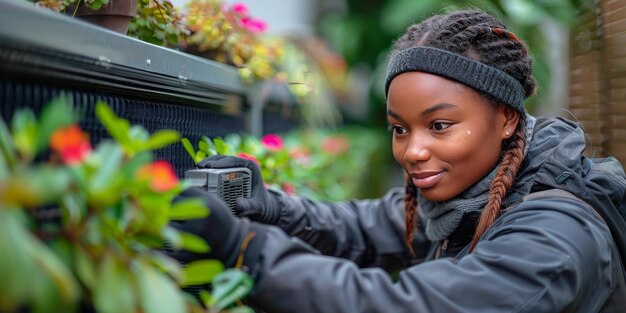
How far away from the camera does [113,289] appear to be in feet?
3.32

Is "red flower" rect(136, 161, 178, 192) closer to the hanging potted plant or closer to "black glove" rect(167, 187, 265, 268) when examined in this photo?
"black glove" rect(167, 187, 265, 268)

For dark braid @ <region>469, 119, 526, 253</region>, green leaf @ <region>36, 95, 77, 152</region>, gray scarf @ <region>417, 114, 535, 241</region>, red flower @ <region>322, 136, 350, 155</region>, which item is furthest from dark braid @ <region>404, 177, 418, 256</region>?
red flower @ <region>322, 136, 350, 155</region>

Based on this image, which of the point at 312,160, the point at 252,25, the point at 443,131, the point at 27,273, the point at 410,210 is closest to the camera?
the point at 27,273

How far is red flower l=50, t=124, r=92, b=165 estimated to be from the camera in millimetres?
1009

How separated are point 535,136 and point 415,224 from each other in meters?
0.62

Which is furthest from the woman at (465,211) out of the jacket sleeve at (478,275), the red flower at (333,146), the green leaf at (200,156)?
the red flower at (333,146)

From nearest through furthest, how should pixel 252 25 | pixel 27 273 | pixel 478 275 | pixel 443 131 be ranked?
pixel 27 273 < pixel 478 275 < pixel 443 131 < pixel 252 25

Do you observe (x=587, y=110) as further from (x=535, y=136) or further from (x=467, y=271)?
(x=467, y=271)

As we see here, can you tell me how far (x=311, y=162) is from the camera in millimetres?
3641

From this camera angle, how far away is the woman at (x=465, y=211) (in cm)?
153

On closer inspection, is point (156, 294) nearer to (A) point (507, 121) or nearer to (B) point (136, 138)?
(B) point (136, 138)

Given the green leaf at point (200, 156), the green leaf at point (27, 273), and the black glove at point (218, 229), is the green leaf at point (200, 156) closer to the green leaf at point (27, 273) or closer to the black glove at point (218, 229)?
the black glove at point (218, 229)

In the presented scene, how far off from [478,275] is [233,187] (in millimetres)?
724

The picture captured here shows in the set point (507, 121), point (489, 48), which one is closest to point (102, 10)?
point (489, 48)
